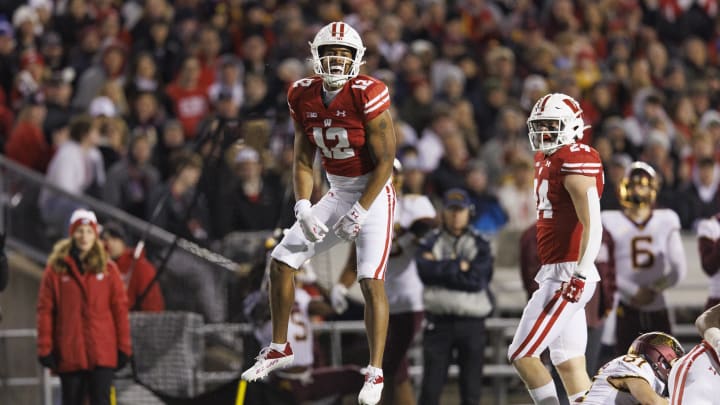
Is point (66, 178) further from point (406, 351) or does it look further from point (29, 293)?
point (406, 351)

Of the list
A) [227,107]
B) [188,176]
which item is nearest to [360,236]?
[188,176]

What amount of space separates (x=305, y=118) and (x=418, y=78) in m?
7.48

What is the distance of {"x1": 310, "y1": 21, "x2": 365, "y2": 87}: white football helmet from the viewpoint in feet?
28.7

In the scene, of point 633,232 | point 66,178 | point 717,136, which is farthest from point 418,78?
point 633,232

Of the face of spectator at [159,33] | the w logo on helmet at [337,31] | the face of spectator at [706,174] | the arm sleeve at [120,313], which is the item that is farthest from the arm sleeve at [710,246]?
the face of spectator at [159,33]

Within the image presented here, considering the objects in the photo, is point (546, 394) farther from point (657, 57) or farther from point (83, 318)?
point (657, 57)

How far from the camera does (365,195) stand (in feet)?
28.7

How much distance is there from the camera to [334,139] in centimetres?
881

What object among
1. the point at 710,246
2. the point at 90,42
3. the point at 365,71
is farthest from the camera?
the point at 90,42

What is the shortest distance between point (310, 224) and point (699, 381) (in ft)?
7.55

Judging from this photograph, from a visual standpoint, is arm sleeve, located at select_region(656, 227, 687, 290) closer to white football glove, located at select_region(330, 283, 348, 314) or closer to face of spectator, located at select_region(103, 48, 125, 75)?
white football glove, located at select_region(330, 283, 348, 314)

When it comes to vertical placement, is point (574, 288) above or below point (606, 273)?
below

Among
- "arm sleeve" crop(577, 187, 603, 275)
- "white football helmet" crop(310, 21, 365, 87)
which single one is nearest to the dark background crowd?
"white football helmet" crop(310, 21, 365, 87)

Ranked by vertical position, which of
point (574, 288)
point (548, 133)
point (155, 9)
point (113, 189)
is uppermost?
point (155, 9)
